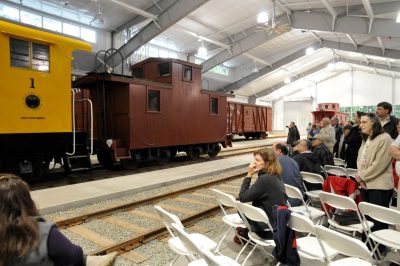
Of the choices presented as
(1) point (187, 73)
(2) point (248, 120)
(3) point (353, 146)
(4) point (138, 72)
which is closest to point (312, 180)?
(3) point (353, 146)

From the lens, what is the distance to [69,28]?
52.0 ft

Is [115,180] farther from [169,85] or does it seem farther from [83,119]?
[169,85]

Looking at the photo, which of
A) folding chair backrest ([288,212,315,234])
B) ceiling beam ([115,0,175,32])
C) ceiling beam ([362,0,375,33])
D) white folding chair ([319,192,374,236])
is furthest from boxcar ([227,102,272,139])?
folding chair backrest ([288,212,315,234])

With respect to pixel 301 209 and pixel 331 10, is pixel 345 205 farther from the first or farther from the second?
pixel 331 10

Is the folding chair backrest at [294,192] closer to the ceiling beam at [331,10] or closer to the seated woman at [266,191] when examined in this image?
the seated woman at [266,191]

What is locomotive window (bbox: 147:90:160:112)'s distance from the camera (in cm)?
1014

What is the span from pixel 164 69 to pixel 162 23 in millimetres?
5426

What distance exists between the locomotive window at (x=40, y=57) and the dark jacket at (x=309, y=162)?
5566mm

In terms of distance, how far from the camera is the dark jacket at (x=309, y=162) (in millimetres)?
5629

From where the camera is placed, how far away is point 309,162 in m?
5.66

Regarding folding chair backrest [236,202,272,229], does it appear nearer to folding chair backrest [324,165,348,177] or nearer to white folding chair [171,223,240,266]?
white folding chair [171,223,240,266]

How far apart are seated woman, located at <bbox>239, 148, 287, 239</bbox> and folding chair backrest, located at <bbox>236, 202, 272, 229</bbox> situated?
0.21 metres

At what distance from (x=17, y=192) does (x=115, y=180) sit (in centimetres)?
670

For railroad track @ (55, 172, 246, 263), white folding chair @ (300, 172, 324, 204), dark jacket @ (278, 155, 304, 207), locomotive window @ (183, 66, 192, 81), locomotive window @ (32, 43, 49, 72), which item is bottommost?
railroad track @ (55, 172, 246, 263)
